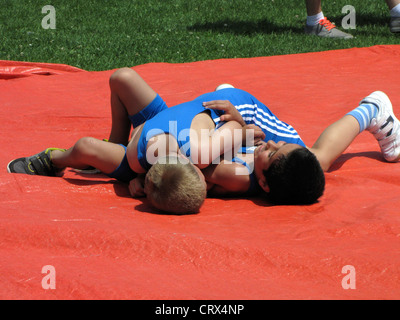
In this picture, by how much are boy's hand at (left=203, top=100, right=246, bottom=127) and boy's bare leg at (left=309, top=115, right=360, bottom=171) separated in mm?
347

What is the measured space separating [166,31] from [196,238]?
460 centimetres

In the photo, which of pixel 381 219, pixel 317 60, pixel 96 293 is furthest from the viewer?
pixel 317 60

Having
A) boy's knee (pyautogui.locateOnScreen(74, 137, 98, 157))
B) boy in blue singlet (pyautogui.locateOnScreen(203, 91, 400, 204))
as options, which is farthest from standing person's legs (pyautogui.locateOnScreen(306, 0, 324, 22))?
boy's knee (pyautogui.locateOnScreen(74, 137, 98, 157))

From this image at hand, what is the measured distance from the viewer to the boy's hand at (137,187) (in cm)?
240

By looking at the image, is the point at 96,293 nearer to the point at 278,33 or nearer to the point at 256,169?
the point at 256,169

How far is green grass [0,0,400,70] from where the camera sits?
533cm

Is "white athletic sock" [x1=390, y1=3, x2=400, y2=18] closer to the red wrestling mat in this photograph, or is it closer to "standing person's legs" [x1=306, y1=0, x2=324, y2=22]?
"standing person's legs" [x1=306, y1=0, x2=324, y2=22]

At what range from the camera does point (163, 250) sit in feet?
5.91

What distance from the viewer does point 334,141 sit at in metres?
2.65

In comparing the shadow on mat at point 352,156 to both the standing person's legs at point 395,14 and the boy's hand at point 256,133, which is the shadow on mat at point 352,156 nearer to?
the boy's hand at point 256,133

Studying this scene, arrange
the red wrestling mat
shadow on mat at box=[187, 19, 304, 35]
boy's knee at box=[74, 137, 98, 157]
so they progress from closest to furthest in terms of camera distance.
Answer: the red wrestling mat, boy's knee at box=[74, 137, 98, 157], shadow on mat at box=[187, 19, 304, 35]

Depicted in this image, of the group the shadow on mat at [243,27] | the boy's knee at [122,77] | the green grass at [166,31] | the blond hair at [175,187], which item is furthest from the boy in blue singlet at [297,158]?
the shadow on mat at [243,27]

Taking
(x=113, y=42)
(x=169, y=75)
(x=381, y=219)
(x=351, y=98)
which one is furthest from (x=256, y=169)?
(x=113, y=42)

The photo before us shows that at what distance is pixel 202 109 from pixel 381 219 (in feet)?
2.92
